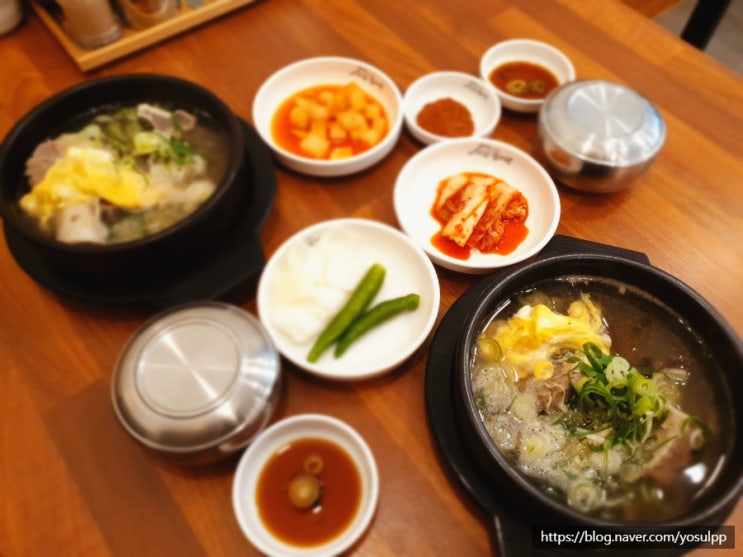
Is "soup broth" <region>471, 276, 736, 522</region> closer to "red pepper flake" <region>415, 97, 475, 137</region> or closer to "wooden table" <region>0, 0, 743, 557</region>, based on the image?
"wooden table" <region>0, 0, 743, 557</region>

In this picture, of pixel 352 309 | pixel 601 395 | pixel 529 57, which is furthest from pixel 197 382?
pixel 529 57

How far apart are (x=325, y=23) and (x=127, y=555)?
181cm

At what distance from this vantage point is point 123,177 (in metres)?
1.50

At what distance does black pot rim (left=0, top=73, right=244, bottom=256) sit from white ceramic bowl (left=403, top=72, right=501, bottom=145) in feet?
1.93

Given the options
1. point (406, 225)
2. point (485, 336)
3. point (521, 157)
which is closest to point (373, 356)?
point (485, 336)

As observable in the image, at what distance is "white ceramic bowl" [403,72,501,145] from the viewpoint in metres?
1.80

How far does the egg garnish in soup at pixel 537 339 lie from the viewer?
1235 mm

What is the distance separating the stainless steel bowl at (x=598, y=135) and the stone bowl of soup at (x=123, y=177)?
0.89 m

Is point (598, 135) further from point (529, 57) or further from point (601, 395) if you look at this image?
point (601, 395)

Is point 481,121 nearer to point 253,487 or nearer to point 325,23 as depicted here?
point 325,23

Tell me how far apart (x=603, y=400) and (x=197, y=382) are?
0.84 m

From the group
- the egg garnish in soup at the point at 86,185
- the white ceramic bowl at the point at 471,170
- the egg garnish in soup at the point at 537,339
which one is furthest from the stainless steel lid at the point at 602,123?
the egg garnish in soup at the point at 86,185

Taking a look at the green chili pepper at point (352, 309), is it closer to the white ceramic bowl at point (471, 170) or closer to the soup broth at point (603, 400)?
the white ceramic bowl at point (471, 170)

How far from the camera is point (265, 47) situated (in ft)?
6.66
